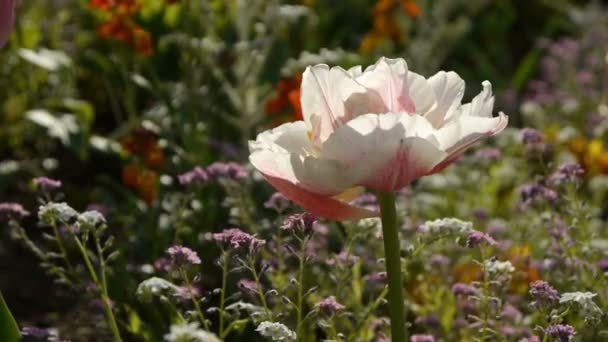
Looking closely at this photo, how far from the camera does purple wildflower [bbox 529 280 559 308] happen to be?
1538 millimetres

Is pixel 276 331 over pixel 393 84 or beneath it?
beneath

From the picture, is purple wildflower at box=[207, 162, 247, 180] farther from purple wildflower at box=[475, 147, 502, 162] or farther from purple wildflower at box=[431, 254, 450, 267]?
purple wildflower at box=[475, 147, 502, 162]

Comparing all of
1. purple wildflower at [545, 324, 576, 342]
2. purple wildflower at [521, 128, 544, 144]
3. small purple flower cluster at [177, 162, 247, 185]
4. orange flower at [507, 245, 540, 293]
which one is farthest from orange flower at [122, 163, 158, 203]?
purple wildflower at [545, 324, 576, 342]

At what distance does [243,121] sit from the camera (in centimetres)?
320

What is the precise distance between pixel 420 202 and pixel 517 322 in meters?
1.01

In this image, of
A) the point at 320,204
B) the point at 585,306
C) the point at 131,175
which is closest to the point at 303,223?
the point at 320,204

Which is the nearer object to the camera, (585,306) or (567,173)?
(585,306)

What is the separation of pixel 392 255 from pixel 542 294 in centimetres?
25

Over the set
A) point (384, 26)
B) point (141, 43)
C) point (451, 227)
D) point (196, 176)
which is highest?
point (384, 26)

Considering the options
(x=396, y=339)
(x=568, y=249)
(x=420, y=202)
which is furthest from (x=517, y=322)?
(x=420, y=202)

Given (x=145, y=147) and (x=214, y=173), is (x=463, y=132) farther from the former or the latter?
(x=145, y=147)

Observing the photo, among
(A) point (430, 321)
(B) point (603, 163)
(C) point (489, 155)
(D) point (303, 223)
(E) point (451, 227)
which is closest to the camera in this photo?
(D) point (303, 223)

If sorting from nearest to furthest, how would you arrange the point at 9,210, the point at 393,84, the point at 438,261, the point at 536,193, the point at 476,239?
the point at 393,84 < the point at 476,239 < the point at 9,210 < the point at 536,193 < the point at 438,261

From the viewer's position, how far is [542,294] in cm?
154
